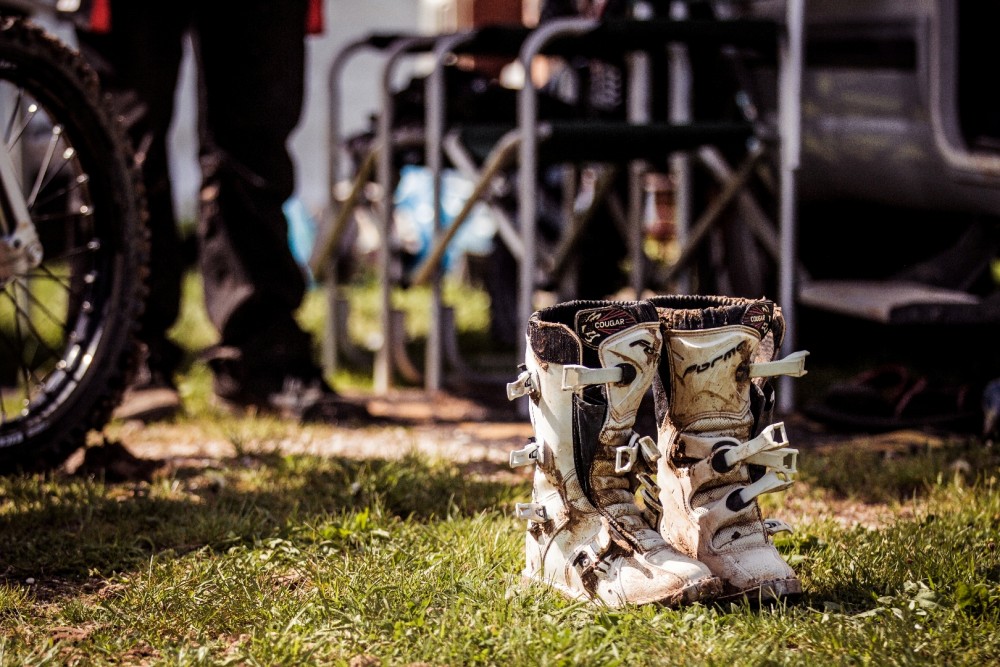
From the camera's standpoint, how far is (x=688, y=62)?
455 centimetres

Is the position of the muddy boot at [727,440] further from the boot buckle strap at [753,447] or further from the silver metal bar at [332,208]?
the silver metal bar at [332,208]

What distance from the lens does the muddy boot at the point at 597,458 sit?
1.95 metres

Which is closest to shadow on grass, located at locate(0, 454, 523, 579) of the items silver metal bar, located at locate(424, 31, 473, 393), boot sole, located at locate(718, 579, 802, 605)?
boot sole, located at locate(718, 579, 802, 605)

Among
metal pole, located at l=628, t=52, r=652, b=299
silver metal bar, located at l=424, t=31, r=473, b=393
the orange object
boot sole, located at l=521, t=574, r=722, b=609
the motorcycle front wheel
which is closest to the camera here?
boot sole, located at l=521, t=574, r=722, b=609

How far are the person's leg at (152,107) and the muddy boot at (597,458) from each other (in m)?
1.88

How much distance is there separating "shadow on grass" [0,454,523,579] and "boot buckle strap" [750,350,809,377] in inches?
28.8

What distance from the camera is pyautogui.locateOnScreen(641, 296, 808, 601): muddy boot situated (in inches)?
78.5

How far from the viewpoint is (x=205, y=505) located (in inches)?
103

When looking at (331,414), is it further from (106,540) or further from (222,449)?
(106,540)

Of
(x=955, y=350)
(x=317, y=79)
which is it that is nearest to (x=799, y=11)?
(x=955, y=350)

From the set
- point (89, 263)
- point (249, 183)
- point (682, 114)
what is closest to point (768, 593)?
point (89, 263)

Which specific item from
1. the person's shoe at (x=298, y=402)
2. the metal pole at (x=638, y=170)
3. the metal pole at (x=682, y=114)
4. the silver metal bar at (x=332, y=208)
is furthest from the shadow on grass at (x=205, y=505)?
the metal pole at (x=682, y=114)

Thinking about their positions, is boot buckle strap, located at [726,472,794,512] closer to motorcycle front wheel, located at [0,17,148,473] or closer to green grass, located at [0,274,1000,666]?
green grass, located at [0,274,1000,666]

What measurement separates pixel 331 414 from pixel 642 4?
2.06m
